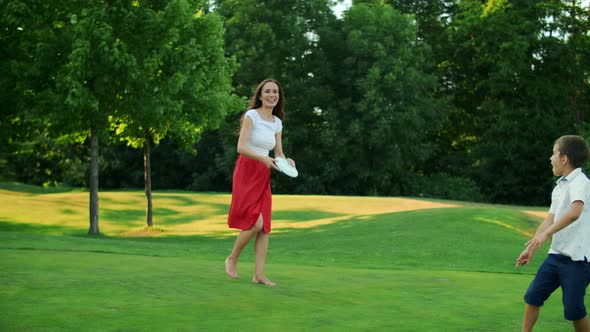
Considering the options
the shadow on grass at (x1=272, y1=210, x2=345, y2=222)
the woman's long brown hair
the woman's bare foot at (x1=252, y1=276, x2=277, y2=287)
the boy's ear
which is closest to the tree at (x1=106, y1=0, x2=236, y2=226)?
the shadow on grass at (x1=272, y1=210, x2=345, y2=222)

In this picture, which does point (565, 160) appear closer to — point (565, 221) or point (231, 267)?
point (565, 221)

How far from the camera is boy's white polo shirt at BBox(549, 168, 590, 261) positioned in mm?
5711

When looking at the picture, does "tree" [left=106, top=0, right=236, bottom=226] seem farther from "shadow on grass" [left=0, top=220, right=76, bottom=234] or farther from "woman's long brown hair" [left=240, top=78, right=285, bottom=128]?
"woman's long brown hair" [left=240, top=78, right=285, bottom=128]

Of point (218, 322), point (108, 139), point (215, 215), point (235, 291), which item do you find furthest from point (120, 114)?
point (218, 322)

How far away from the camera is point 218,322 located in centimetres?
582

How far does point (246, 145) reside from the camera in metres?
8.07

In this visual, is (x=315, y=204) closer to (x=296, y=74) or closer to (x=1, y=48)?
(x=1, y=48)

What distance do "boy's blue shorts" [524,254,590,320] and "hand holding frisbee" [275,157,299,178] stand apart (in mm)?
2713

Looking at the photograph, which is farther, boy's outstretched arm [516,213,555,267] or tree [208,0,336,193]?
tree [208,0,336,193]

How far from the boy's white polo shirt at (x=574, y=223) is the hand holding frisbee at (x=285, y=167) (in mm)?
2726

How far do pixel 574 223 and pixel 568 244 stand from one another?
0.58 ft

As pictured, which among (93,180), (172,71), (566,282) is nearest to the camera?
(566,282)

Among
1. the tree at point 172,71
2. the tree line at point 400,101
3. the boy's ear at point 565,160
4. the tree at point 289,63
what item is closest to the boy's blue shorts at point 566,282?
the boy's ear at point 565,160

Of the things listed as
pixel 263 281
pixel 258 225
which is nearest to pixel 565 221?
pixel 263 281
